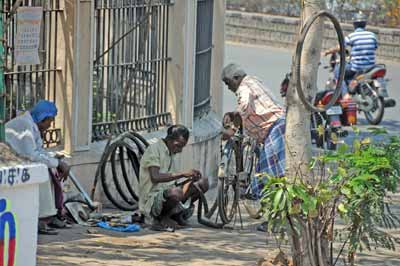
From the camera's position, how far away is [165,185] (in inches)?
420

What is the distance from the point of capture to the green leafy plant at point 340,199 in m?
7.65

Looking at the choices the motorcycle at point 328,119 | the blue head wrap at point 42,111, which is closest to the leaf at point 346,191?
the blue head wrap at point 42,111

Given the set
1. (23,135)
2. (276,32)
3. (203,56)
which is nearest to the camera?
(23,135)

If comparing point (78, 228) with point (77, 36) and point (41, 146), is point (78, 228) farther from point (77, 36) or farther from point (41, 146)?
point (77, 36)

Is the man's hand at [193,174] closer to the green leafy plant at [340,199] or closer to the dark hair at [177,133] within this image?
the dark hair at [177,133]

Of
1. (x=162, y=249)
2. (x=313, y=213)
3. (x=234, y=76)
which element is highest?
(x=234, y=76)

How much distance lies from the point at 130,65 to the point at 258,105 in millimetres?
1516

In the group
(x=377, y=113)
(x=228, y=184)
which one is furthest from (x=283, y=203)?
(x=377, y=113)

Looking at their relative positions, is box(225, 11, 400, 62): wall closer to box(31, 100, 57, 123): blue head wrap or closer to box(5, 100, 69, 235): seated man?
box(5, 100, 69, 235): seated man

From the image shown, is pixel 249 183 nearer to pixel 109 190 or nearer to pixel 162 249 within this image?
pixel 109 190

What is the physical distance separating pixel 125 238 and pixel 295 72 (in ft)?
8.46

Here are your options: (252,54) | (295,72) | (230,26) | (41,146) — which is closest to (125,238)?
(41,146)

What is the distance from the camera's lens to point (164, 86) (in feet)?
41.5

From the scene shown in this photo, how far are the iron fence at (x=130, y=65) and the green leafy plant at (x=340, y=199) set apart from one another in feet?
13.4
